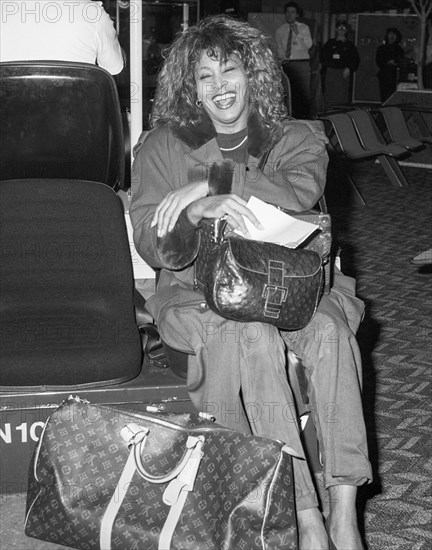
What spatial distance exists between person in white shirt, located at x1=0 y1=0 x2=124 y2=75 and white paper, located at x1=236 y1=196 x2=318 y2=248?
4.28ft

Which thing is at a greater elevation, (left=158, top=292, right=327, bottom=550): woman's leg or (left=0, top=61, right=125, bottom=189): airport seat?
(left=0, top=61, right=125, bottom=189): airport seat

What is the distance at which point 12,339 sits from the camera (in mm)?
2494

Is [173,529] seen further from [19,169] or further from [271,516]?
[19,169]

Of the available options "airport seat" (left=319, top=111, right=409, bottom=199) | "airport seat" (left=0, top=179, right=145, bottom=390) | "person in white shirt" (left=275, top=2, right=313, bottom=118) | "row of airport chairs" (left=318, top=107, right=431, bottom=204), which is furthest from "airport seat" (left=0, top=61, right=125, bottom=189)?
"person in white shirt" (left=275, top=2, right=313, bottom=118)

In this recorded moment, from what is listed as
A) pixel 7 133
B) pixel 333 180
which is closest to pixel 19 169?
pixel 7 133

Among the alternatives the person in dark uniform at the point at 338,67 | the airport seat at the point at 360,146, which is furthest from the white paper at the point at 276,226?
the person in dark uniform at the point at 338,67

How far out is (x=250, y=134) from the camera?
8.76 feet

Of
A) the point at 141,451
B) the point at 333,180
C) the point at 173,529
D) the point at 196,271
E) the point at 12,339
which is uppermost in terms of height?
the point at 196,271

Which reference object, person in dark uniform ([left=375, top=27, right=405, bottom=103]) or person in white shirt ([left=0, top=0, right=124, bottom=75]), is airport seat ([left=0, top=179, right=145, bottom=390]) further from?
person in dark uniform ([left=375, top=27, right=405, bottom=103])

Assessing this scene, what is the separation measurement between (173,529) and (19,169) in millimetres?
1166

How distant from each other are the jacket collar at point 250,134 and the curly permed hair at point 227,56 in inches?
0.9

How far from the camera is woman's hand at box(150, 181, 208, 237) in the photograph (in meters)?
2.44

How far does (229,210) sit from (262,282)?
9.4 inches

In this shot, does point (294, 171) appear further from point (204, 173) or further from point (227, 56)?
point (227, 56)
